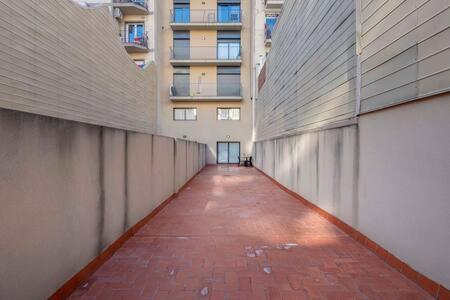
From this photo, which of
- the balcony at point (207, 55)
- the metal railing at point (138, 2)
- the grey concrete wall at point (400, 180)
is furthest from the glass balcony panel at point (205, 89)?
the grey concrete wall at point (400, 180)

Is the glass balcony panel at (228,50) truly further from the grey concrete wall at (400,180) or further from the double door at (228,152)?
the grey concrete wall at (400,180)

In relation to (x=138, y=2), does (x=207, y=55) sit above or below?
below

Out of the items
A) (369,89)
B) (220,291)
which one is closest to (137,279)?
(220,291)

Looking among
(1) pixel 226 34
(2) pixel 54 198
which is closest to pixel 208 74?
(1) pixel 226 34

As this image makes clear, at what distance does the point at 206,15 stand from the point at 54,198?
21.6 m

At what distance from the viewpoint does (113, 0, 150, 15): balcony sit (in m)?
18.0

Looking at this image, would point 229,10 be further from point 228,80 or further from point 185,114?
point 185,114

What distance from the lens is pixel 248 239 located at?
3.86 meters

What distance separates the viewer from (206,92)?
20.9 m

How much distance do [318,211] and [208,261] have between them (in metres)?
2.95

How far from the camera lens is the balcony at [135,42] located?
18.6 meters

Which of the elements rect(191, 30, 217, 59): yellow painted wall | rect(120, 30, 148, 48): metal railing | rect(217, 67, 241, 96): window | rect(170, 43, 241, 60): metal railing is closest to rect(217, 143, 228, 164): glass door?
rect(217, 67, 241, 96): window

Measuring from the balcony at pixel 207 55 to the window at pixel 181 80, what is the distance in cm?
52

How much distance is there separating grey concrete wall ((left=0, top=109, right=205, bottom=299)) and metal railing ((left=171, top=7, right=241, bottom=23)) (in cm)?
1985
